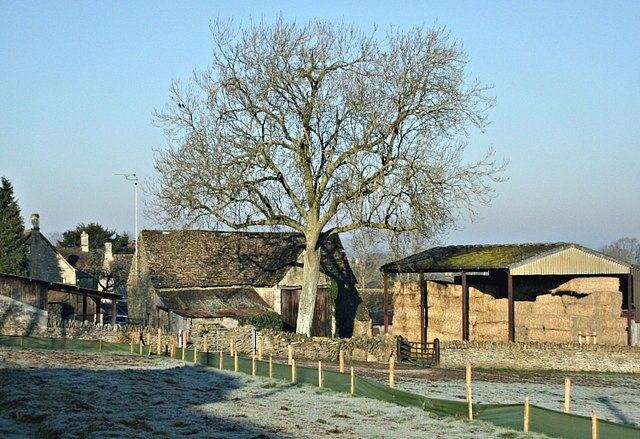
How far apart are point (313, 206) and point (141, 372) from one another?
16055 mm

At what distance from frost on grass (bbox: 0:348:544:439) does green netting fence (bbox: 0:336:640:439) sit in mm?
446

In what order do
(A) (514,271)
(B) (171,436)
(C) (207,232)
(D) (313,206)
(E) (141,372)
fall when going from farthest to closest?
(C) (207,232), (D) (313,206), (A) (514,271), (E) (141,372), (B) (171,436)

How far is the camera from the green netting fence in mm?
19781

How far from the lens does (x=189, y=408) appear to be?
1006 inches

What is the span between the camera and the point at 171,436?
20.8 meters

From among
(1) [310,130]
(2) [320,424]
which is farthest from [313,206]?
(2) [320,424]

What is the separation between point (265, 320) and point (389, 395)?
87.4 ft

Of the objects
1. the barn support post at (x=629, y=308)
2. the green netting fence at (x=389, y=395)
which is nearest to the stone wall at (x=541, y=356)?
the barn support post at (x=629, y=308)

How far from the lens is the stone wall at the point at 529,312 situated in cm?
4353

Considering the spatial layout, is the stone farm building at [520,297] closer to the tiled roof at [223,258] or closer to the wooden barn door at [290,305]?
the wooden barn door at [290,305]

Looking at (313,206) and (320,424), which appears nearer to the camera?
(320,424)

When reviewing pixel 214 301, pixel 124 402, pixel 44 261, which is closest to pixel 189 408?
pixel 124 402

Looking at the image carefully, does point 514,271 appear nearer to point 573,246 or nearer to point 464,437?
point 573,246

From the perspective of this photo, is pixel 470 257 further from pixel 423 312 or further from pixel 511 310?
pixel 511 310
